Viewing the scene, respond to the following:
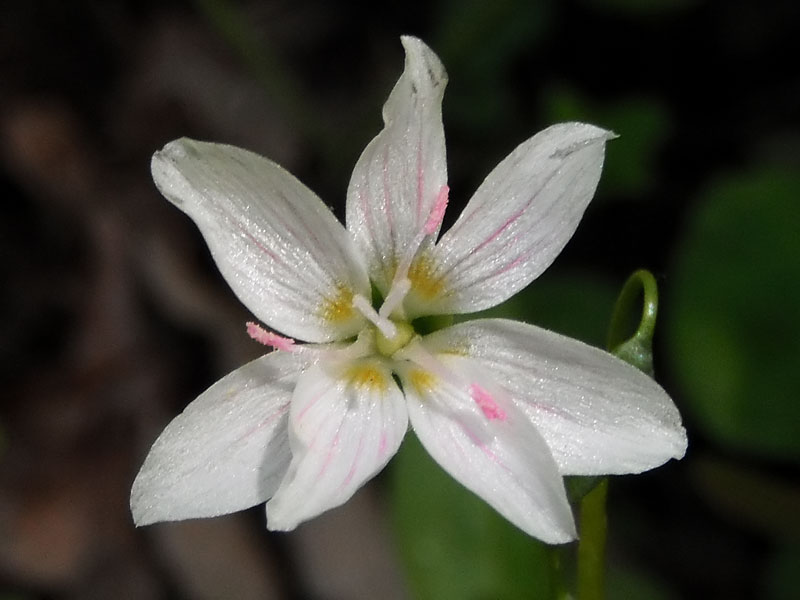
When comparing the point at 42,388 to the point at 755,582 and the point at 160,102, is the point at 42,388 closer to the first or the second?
the point at 160,102

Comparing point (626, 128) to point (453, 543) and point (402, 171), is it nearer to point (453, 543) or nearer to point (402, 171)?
point (453, 543)

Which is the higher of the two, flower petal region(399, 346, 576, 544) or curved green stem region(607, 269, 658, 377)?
curved green stem region(607, 269, 658, 377)

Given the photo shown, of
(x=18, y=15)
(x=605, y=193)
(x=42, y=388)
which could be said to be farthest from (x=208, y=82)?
(x=605, y=193)

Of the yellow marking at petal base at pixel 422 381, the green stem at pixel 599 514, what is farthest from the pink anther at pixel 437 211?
the green stem at pixel 599 514

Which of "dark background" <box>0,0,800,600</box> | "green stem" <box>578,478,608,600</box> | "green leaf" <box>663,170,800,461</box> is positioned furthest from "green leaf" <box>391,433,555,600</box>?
"green leaf" <box>663,170,800,461</box>

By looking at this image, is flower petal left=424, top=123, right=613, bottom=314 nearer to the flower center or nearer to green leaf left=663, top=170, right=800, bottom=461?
the flower center
